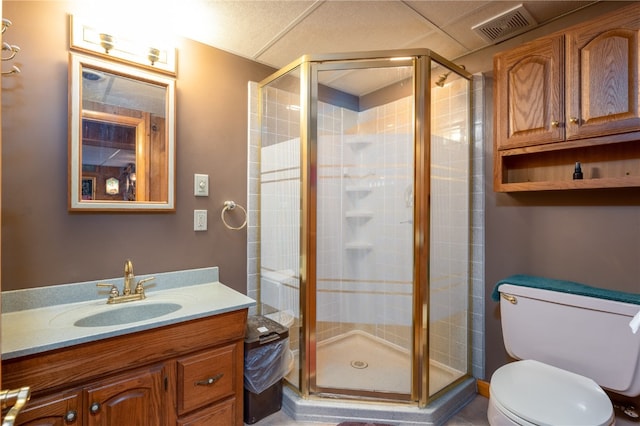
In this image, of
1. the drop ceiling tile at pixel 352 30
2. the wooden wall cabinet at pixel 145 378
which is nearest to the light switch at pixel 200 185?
the wooden wall cabinet at pixel 145 378

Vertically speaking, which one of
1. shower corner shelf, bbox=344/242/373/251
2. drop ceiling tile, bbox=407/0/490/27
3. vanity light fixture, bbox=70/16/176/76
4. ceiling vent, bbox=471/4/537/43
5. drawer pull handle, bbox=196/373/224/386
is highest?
drop ceiling tile, bbox=407/0/490/27

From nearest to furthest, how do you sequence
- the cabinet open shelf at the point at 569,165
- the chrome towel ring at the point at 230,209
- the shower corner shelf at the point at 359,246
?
the cabinet open shelf at the point at 569,165 < the chrome towel ring at the point at 230,209 < the shower corner shelf at the point at 359,246

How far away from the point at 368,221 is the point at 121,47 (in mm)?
1758

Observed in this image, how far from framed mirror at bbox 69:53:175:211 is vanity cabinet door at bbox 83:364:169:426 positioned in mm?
824

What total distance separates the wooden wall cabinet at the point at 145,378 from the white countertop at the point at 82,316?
39mm

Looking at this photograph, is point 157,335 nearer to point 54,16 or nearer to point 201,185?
point 201,185

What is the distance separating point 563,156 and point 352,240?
1.32 metres

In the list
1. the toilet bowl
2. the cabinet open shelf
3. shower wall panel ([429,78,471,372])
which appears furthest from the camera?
shower wall panel ([429,78,471,372])

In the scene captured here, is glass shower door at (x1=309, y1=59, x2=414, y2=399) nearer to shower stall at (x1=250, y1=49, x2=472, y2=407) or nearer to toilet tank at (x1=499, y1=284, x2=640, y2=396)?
shower stall at (x1=250, y1=49, x2=472, y2=407)

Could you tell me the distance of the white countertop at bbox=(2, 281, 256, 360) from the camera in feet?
3.83

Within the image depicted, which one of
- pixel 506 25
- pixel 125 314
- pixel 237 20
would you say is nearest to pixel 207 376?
pixel 125 314

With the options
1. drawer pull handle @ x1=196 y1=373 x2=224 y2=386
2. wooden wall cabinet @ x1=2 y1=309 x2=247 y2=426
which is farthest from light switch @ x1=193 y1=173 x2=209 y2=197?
drawer pull handle @ x1=196 y1=373 x2=224 y2=386

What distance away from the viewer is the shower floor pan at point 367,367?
191 centimetres

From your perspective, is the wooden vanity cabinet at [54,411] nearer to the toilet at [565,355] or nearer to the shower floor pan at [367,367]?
the shower floor pan at [367,367]
